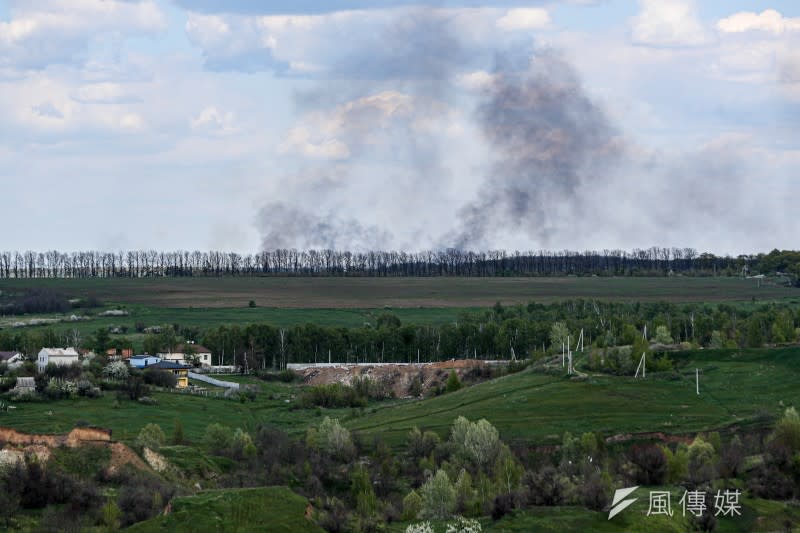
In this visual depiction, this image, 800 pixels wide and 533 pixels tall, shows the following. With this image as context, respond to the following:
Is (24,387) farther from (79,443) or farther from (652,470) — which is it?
(652,470)

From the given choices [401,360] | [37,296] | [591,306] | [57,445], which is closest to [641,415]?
[57,445]

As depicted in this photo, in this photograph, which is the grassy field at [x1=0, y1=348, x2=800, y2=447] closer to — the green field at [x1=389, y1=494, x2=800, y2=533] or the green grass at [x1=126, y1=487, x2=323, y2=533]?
the green grass at [x1=126, y1=487, x2=323, y2=533]

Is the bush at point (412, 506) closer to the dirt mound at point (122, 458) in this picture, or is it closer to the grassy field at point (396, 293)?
the dirt mound at point (122, 458)

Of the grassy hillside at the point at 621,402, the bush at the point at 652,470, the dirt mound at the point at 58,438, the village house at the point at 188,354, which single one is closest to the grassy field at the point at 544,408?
the grassy hillside at the point at 621,402

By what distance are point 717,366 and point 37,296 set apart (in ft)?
375

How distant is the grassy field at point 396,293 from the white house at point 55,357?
216 ft

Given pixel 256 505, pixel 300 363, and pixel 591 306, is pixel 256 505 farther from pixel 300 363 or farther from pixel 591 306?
pixel 591 306

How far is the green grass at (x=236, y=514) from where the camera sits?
91.4ft

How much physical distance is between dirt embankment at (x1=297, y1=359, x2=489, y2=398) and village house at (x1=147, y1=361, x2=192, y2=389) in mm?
A: 9902

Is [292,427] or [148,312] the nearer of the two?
[292,427]

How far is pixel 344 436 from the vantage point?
54.0 metres

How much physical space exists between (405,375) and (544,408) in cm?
2792

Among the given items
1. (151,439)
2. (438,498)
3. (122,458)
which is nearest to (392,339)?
(151,439)

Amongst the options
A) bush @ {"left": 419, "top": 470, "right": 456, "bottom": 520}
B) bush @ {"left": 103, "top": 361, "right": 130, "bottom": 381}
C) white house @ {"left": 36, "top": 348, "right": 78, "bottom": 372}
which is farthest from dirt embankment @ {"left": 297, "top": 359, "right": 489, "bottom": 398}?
bush @ {"left": 419, "top": 470, "right": 456, "bottom": 520}
